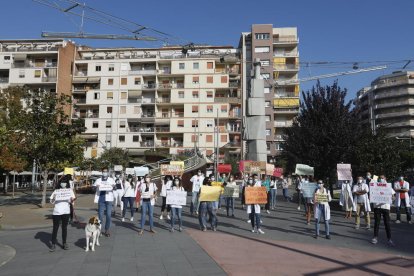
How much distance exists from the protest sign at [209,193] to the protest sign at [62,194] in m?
4.28

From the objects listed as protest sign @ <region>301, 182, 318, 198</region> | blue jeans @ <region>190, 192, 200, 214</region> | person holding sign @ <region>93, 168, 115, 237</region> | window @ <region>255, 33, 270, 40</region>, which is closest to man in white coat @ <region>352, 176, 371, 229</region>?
protest sign @ <region>301, 182, 318, 198</region>

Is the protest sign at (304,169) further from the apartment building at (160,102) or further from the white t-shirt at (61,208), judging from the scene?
the apartment building at (160,102)

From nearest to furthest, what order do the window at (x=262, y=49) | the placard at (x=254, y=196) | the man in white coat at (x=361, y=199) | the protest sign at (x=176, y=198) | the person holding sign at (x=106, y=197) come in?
1. the person holding sign at (x=106, y=197)
2. the protest sign at (x=176, y=198)
3. the placard at (x=254, y=196)
4. the man in white coat at (x=361, y=199)
5. the window at (x=262, y=49)

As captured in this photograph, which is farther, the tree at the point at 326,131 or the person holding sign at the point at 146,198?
the tree at the point at 326,131

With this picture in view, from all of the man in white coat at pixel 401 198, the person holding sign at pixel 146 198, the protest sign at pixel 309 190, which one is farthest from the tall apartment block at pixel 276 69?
the person holding sign at pixel 146 198

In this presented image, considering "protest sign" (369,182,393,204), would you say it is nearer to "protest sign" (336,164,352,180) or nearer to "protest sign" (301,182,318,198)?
"protest sign" (301,182,318,198)

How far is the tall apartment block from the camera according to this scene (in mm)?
77500

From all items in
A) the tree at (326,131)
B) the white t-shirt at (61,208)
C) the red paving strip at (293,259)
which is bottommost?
the red paving strip at (293,259)

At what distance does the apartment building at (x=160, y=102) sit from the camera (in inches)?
2904

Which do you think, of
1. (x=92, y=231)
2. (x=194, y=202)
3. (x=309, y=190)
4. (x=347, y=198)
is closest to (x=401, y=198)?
(x=347, y=198)

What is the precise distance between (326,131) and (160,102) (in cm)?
5316

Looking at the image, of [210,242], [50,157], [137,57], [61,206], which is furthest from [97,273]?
[137,57]

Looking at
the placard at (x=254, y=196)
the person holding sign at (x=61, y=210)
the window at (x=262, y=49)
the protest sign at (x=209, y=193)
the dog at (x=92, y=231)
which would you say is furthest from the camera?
the window at (x=262, y=49)

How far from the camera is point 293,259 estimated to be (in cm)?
915
